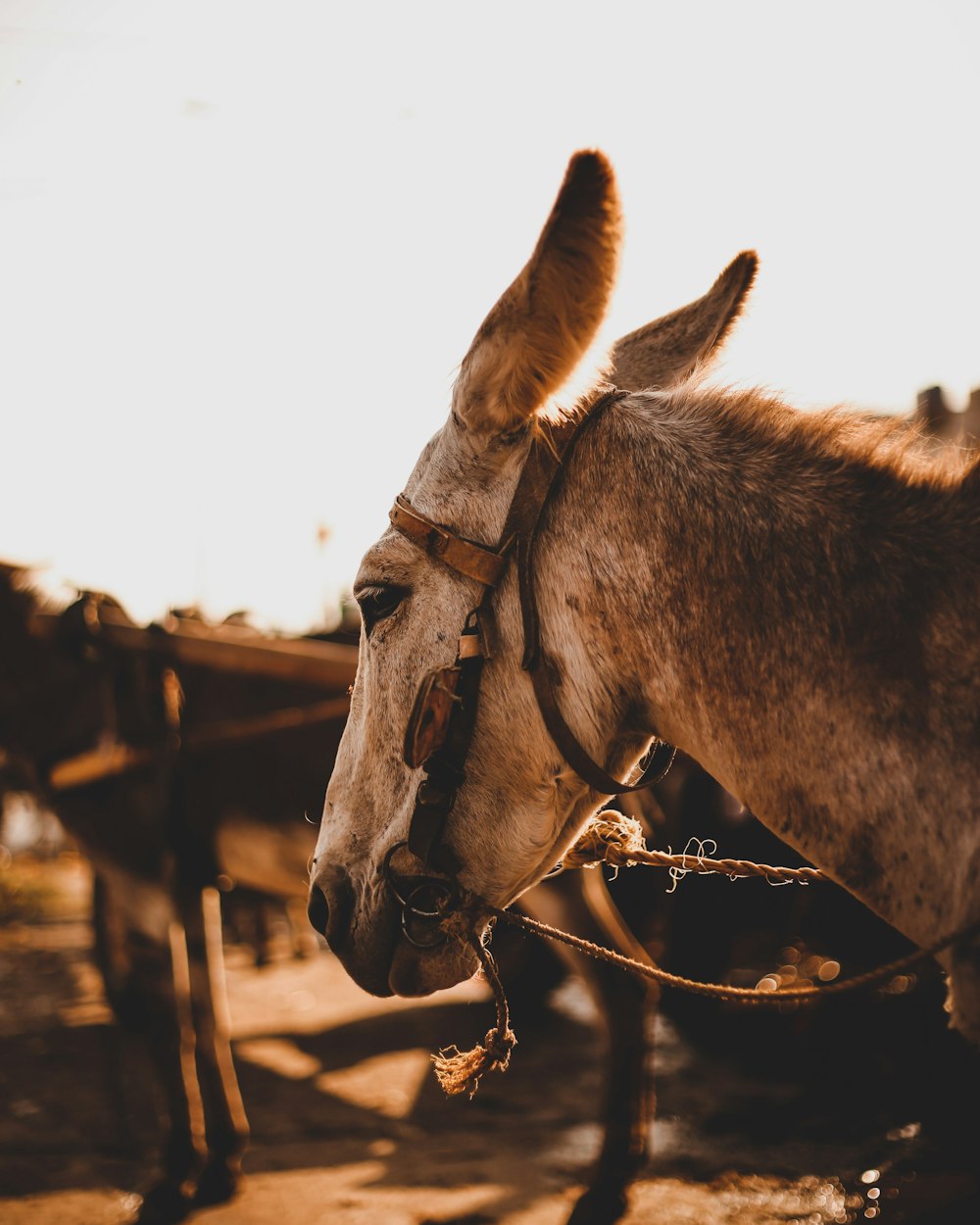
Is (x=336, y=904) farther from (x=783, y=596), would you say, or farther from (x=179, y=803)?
(x=179, y=803)

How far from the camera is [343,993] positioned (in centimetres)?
707

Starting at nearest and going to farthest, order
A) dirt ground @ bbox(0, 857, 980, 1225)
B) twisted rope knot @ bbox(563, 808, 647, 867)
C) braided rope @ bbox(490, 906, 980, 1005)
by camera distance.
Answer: braided rope @ bbox(490, 906, 980, 1005) → twisted rope knot @ bbox(563, 808, 647, 867) → dirt ground @ bbox(0, 857, 980, 1225)

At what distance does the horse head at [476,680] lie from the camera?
1.37 meters

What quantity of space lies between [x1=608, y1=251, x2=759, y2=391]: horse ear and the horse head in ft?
0.98

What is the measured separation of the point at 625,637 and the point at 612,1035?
9.38 ft

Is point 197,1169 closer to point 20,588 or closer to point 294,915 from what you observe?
point 20,588

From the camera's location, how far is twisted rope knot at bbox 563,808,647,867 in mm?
1733

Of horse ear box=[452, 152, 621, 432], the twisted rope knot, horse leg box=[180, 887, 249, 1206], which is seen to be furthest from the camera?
horse leg box=[180, 887, 249, 1206]

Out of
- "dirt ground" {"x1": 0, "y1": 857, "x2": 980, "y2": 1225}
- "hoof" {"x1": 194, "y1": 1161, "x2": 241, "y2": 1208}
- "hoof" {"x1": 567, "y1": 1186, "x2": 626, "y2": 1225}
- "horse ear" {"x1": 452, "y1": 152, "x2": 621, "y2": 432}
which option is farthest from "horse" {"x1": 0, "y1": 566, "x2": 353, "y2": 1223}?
"horse ear" {"x1": 452, "y1": 152, "x2": 621, "y2": 432}

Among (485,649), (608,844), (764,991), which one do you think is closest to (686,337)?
(485,649)

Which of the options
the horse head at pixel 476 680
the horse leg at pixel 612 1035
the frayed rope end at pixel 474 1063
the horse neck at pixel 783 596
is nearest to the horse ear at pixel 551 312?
the horse head at pixel 476 680

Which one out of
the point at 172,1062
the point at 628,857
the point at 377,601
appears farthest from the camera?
the point at 172,1062

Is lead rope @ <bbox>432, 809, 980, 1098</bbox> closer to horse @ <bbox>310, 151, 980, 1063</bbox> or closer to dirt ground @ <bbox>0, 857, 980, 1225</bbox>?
horse @ <bbox>310, 151, 980, 1063</bbox>

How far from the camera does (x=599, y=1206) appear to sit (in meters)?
3.26
